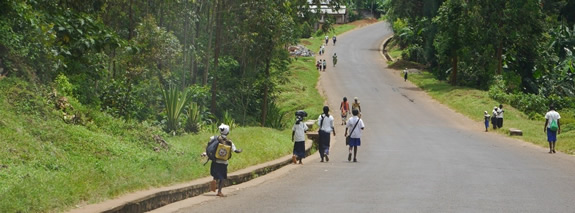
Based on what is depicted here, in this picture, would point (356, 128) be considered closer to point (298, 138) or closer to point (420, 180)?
point (298, 138)

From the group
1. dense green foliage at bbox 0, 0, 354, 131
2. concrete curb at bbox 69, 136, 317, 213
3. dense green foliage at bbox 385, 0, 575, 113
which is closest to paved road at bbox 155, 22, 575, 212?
concrete curb at bbox 69, 136, 317, 213

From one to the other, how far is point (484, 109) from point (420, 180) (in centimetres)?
3338

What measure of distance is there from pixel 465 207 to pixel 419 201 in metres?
0.88

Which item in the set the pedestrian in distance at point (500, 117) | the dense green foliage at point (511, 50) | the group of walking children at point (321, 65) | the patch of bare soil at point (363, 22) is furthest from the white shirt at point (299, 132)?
the patch of bare soil at point (363, 22)

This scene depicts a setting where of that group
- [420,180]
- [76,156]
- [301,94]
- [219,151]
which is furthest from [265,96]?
[219,151]

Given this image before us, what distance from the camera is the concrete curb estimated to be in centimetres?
1083

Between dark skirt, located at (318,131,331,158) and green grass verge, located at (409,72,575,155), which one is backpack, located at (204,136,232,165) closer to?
dark skirt, located at (318,131,331,158)

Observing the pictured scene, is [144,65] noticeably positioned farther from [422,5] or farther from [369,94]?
[422,5]

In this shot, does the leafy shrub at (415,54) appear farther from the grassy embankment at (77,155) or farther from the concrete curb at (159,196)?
the concrete curb at (159,196)

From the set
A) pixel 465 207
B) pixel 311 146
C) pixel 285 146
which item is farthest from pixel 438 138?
pixel 465 207

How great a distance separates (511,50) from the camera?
60.1m

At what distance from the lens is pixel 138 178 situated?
13312 millimetres

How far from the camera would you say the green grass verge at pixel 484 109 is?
33.5 meters

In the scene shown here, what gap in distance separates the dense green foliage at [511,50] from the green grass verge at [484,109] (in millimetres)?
1405
